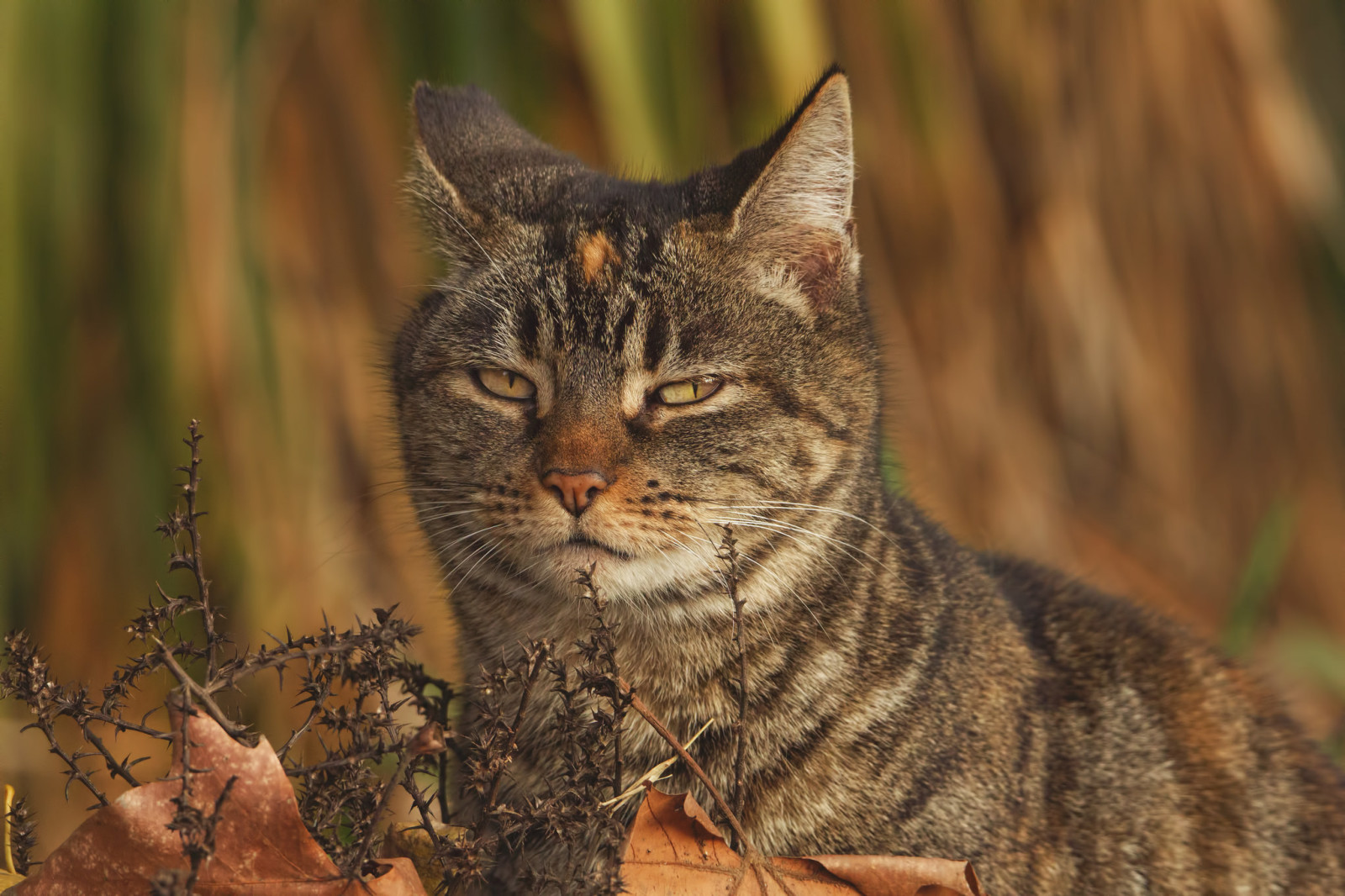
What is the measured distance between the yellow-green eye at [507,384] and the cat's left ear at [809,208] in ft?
1.28

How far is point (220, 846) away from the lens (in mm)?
1278

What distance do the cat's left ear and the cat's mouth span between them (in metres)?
0.53

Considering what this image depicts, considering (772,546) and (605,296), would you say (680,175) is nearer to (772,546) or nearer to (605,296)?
(605,296)

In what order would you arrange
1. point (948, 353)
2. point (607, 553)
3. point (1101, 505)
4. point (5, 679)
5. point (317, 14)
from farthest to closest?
1. point (1101, 505)
2. point (948, 353)
3. point (317, 14)
4. point (607, 553)
5. point (5, 679)

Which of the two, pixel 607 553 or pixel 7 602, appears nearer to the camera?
pixel 607 553

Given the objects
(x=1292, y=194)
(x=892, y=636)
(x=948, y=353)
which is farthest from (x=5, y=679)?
(x=1292, y=194)

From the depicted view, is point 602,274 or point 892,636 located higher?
point 602,274

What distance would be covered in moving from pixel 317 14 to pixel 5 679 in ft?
8.42

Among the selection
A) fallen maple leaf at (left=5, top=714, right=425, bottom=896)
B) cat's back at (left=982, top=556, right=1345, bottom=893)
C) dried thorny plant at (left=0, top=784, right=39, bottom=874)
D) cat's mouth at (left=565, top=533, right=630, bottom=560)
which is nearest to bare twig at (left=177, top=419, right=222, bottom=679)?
fallen maple leaf at (left=5, top=714, right=425, bottom=896)

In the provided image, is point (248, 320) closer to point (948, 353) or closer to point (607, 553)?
point (607, 553)

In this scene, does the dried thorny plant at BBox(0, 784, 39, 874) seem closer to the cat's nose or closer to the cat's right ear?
the cat's nose

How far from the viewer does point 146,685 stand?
3.35 meters

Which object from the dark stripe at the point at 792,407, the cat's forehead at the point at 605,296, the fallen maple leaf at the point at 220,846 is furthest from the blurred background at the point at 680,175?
the fallen maple leaf at the point at 220,846

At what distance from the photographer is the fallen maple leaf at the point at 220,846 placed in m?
1.27
